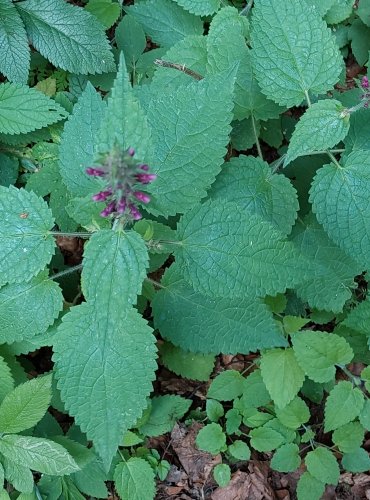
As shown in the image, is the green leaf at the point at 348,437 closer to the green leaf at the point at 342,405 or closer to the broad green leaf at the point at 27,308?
the green leaf at the point at 342,405

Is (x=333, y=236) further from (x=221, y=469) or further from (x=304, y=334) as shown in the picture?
(x=221, y=469)

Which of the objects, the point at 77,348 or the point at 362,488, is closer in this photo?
the point at 77,348

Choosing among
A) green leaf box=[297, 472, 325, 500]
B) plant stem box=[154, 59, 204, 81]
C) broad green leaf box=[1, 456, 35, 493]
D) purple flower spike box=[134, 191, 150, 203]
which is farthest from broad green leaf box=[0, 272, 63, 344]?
green leaf box=[297, 472, 325, 500]

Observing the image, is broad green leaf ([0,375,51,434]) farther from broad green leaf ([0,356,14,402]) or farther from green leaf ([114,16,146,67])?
green leaf ([114,16,146,67])

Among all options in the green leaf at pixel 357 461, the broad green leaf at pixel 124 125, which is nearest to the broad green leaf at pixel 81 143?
the broad green leaf at pixel 124 125

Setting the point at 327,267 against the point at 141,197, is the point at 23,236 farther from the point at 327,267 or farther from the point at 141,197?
the point at 327,267

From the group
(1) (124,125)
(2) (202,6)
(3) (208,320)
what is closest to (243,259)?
(3) (208,320)

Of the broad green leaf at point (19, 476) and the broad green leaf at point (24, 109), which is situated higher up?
the broad green leaf at point (24, 109)

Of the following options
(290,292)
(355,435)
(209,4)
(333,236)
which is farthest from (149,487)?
(209,4)
